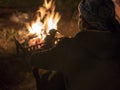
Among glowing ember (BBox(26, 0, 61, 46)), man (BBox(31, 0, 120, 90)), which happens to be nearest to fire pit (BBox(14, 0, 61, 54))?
glowing ember (BBox(26, 0, 61, 46))

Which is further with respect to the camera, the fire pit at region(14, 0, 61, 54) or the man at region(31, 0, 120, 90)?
the fire pit at region(14, 0, 61, 54)

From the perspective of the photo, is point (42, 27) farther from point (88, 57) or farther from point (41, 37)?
point (88, 57)

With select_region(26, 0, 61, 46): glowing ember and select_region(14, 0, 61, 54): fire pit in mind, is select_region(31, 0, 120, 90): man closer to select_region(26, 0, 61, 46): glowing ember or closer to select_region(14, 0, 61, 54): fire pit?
select_region(14, 0, 61, 54): fire pit

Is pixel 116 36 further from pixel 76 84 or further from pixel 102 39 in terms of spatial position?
pixel 76 84

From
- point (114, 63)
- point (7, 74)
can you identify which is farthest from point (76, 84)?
point (7, 74)

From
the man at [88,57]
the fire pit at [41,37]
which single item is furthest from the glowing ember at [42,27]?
the man at [88,57]

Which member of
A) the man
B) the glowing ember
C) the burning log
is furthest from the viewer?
the glowing ember

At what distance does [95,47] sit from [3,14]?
22.5 ft

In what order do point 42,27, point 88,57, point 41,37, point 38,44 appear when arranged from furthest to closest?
point 42,27, point 41,37, point 38,44, point 88,57

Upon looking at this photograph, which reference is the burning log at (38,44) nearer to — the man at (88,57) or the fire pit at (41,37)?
the fire pit at (41,37)

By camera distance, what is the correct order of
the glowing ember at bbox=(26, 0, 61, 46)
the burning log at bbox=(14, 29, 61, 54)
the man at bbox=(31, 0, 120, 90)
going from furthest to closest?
the glowing ember at bbox=(26, 0, 61, 46)
the burning log at bbox=(14, 29, 61, 54)
the man at bbox=(31, 0, 120, 90)

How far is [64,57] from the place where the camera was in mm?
2506

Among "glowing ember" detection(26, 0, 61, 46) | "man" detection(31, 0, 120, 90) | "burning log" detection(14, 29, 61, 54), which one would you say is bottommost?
"burning log" detection(14, 29, 61, 54)

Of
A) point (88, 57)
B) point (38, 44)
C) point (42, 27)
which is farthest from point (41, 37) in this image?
point (88, 57)
